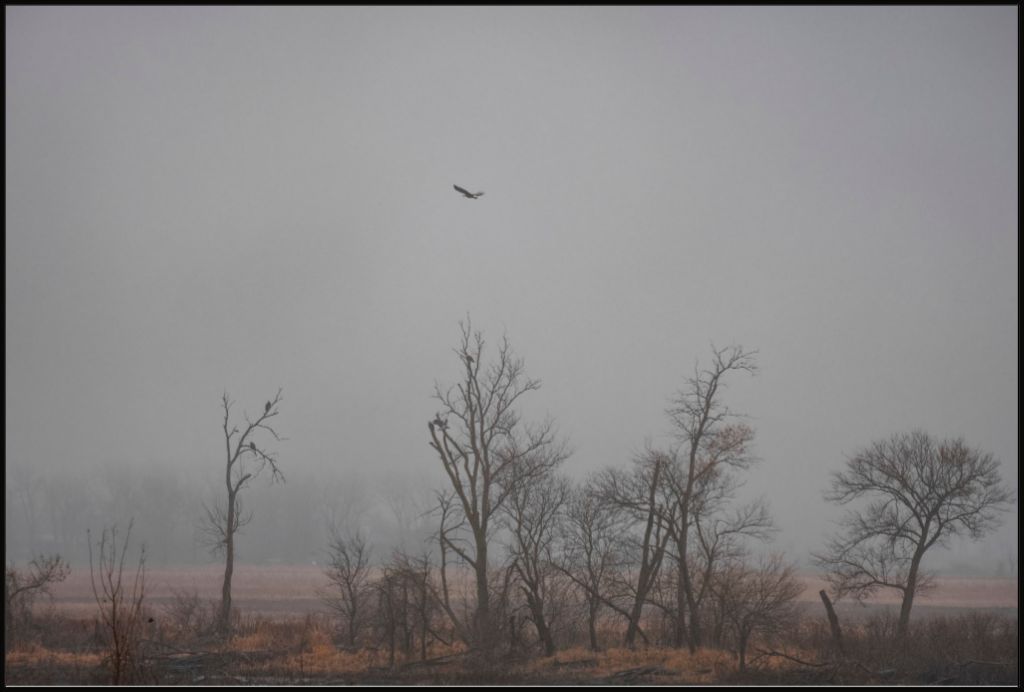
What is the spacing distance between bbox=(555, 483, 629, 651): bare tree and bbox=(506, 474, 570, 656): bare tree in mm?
679

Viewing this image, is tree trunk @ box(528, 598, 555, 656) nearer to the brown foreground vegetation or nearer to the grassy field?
the brown foreground vegetation

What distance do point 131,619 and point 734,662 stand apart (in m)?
21.5

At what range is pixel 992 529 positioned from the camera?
121ft

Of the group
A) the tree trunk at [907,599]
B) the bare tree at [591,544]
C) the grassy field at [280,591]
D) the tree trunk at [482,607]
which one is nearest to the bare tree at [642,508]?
the bare tree at [591,544]

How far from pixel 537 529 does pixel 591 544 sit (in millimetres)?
2362

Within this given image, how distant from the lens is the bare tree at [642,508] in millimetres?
34156

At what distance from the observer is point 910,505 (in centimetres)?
3656

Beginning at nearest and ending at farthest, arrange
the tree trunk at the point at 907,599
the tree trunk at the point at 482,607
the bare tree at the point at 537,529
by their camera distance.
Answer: the tree trunk at the point at 482,607 < the tree trunk at the point at 907,599 < the bare tree at the point at 537,529

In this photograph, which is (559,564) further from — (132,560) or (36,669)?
(132,560)

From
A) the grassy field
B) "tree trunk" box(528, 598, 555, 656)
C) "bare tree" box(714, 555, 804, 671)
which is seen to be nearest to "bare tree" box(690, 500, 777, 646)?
"bare tree" box(714, 555, 804, 671)

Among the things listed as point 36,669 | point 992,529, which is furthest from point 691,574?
point 36,669

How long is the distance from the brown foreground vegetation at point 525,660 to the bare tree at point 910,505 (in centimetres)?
232

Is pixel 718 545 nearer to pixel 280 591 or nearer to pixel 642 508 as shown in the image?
pixel 642 508

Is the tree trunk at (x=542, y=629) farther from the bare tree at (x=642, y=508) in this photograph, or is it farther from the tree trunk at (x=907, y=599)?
the tree trunk at (x=907, y=599)
